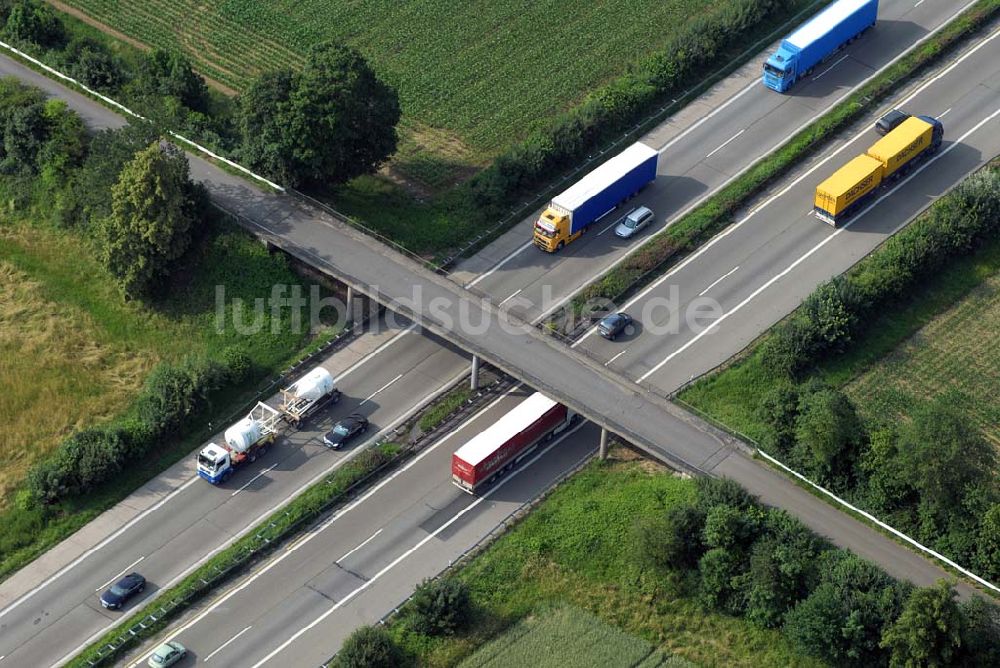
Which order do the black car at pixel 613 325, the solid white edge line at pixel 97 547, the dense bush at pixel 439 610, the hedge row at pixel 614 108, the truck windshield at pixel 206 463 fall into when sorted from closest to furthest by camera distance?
the dense bush at pixel 439 610, the solid white edge line at pixel 97 547, the truck windshield at pixel 206 463, the black car at pixel 613 325, the hedge row at pixel 614 108

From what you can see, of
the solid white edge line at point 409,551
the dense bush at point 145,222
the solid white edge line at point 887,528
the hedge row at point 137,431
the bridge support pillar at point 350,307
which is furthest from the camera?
the bridge support pillar at point 350,307

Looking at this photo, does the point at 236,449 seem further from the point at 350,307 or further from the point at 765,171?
the point at 765,171

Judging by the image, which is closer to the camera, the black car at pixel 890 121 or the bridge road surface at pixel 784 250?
the bridge road surface at pixel 784 250

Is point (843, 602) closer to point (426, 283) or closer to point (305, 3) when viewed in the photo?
point (426, 283)

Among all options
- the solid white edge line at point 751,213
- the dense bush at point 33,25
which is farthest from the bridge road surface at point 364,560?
the dense bush at point 33,25

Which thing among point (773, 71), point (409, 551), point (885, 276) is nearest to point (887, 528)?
point (885, 276)

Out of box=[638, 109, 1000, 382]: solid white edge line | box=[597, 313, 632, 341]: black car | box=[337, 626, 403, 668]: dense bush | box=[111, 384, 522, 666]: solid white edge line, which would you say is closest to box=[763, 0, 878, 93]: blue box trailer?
box=[638, 109, 1000, 382]: solid white edge line

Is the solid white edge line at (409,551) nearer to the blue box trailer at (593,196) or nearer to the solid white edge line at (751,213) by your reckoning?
the solid white edge line at (751,213)

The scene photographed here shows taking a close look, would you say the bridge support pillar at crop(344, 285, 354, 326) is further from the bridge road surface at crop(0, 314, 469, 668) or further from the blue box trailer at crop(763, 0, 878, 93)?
the blue box trailer at crop(763, 0, 878, 93)
